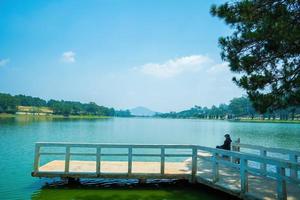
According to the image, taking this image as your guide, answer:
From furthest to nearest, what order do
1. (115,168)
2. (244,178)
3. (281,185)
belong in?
(115,168)
(244,178)
(281,185)

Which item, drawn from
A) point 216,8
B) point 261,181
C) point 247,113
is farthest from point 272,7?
point 247,113

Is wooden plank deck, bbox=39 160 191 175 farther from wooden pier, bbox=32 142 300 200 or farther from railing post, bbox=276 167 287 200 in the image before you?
railing post, bbox=276 167 287 200

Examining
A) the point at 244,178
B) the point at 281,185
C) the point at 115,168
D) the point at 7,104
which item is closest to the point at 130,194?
the point at 115,168

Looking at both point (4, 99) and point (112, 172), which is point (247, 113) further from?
point (112, 172)

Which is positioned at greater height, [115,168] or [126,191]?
[115,168]

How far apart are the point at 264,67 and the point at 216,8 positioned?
251cm

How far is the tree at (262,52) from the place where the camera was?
8680 mm

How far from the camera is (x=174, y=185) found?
1224 cm

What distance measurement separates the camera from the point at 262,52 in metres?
9.72

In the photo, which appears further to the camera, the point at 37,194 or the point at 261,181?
the point at 37,194

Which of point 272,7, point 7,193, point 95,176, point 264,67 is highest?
point 272,7

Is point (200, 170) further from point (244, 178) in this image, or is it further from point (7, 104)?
point (7, 104)

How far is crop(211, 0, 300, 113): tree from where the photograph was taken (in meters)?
8.68

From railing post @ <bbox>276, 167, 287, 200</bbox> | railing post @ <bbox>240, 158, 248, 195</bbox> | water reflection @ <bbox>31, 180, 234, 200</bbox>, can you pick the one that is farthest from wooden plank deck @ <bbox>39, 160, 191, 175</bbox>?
railing post @ <bbox>276, 167, 287, 200</bbox>
